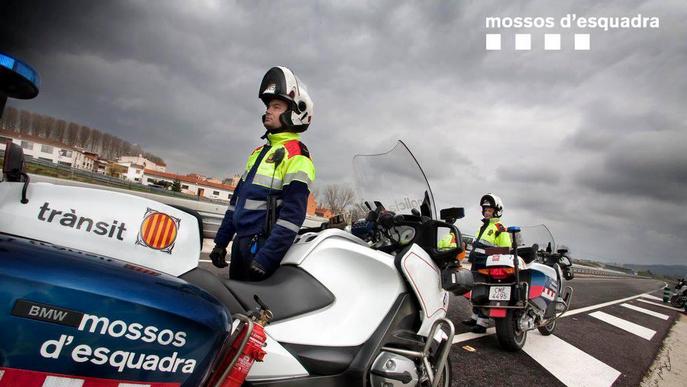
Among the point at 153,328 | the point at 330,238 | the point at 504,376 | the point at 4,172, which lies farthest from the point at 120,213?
the point at 504,376

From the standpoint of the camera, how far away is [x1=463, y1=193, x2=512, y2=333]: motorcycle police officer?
5027mm

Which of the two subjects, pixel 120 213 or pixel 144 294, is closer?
pixel 144 294

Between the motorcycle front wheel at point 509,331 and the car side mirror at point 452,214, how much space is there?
2517 millimetres

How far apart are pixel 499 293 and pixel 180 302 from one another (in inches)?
153

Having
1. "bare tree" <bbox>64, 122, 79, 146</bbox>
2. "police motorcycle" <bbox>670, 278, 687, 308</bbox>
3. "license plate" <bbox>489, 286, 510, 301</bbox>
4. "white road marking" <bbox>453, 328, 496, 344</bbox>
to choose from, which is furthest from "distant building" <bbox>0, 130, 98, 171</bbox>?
"police motorcycle" <bbox>670, 278, 687, 308</bbox>

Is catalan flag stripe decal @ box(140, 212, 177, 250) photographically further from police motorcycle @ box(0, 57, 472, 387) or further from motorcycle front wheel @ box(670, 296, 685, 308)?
motorcycle front wheel @ box(670, 296, 685, 308)

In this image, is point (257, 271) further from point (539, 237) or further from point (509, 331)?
point (539, 237)

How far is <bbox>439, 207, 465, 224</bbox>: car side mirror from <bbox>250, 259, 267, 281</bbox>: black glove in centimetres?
113

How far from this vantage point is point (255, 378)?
1.47 m

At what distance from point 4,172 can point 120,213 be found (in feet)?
1.12

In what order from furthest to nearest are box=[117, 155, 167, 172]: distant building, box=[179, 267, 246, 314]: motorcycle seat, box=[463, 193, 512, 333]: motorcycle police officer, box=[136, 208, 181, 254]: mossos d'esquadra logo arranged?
box=[117, 155, 167, 172]: distant building → box=[463, 193, 512, 333]: motorcycle police officer → box=[179, 267, 246, 314]: motorcycle seat → box=[136, 208, 181, 254]: mossos d'esquadra logo

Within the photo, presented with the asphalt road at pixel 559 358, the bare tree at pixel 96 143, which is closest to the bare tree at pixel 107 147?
the bare tree at pixel 96 143

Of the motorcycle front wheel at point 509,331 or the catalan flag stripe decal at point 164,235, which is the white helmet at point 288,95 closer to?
the catalan flag stripe decal at point 164,235

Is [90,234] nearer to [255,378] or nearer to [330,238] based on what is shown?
[255,378]
